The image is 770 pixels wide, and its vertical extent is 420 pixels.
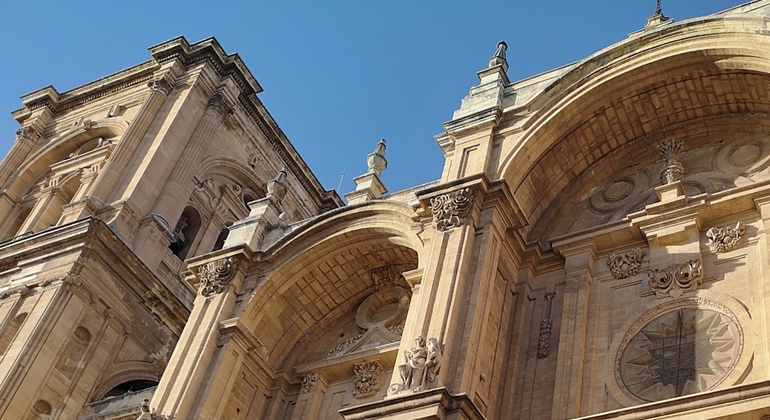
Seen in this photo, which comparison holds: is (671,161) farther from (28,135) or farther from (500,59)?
(28,135)

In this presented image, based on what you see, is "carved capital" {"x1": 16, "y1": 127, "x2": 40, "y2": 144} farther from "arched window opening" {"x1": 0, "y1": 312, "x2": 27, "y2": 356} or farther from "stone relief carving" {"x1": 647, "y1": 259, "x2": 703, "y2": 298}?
"stone relief carving" {"x1": 647, "y1": 259, "x2": 703, "y2": 298}

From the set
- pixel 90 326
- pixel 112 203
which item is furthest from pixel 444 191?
pixel 112 203

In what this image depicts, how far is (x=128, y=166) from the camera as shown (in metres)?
29.0

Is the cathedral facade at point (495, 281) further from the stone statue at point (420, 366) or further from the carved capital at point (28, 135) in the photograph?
the carved capital at point (28, 135)

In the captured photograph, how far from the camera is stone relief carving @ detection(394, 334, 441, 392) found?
14.2 metres

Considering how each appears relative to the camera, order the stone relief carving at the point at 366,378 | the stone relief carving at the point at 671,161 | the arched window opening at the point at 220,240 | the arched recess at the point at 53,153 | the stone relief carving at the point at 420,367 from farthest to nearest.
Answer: the arched recess at the point at 53,153 < the arched window opening at the point at 220,240 < the stone relief carving at the point at 366,378 < the stone relief carving at the point at 671,161 < the stone relief carving at the point at 420,367

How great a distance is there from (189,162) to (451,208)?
14.8 metres

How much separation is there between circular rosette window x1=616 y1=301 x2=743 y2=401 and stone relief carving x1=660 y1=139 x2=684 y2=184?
2.83 metres

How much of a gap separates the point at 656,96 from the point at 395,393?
796 cm

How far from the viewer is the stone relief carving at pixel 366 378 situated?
61.4 feet

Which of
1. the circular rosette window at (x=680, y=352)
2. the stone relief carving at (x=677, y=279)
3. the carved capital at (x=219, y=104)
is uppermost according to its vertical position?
the carved capital at (x=219, y=104)

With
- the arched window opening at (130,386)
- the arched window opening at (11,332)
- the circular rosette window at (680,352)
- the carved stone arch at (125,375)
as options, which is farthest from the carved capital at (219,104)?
the circular rosette window at (680,352)

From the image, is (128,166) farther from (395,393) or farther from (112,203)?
(395,393)

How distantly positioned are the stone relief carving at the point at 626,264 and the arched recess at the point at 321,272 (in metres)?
4.00
